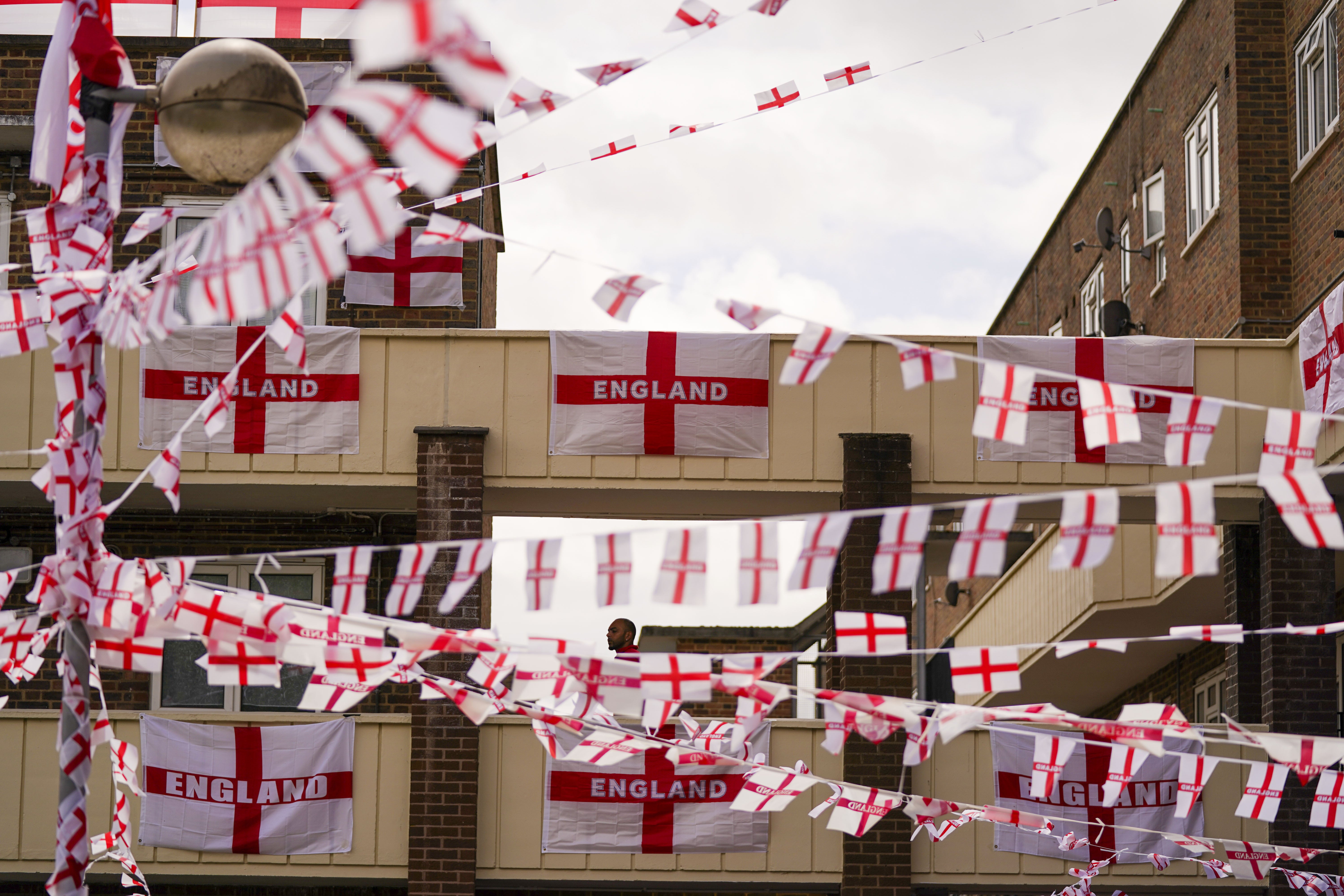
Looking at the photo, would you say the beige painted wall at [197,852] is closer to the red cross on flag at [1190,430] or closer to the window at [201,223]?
the window at [201,223]

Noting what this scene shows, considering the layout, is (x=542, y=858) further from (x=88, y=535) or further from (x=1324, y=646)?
(x=88, y=535)

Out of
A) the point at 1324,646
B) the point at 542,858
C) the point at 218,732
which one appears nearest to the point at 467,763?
the point at 542,858

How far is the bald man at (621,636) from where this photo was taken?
13703mm

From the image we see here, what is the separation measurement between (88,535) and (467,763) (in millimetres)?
8779

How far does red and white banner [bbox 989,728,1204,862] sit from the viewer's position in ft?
47.8

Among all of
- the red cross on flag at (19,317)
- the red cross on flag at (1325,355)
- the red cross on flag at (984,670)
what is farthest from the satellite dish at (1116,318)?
the red cross on flag at (19,317)

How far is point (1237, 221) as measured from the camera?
18.9 metres

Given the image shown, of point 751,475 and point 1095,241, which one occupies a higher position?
point 1095,241

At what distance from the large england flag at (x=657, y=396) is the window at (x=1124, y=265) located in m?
10.9

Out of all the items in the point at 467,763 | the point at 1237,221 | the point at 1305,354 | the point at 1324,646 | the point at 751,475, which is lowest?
the point at 467,763

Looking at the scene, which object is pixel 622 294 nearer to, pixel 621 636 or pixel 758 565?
pixel 758 565

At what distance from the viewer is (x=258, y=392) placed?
49.6 feet

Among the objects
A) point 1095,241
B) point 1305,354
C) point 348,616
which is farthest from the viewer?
point 1095,241

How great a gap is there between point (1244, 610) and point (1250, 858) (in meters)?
3.33
